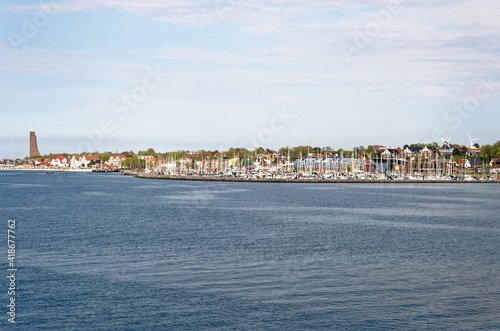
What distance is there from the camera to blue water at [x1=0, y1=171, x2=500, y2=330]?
18797 millimetres

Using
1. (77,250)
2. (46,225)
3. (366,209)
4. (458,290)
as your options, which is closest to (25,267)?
(77,250)

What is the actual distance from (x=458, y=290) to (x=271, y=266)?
888cm

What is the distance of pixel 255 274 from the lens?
2477cm

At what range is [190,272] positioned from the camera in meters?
25.0

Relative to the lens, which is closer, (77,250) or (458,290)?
(458,290)

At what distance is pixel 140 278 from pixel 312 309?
27.6 ft

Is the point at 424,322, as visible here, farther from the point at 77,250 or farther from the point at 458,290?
the point at 77,250

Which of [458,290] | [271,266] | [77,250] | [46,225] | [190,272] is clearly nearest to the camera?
[458,290]

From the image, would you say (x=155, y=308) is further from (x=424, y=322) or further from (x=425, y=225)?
(x=425, y=225)

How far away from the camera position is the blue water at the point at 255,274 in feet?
61.7

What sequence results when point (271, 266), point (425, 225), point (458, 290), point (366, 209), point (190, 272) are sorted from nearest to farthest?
point (458, 290)
point (190, 272)
point (271, 266)
point (425, 225)
point (366, 209)

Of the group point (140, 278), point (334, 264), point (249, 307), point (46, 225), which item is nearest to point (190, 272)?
point (140, 278)

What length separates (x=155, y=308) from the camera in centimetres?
1962

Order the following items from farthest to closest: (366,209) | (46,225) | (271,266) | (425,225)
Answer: (366,209), (425,225), (46,225), (271,266)
